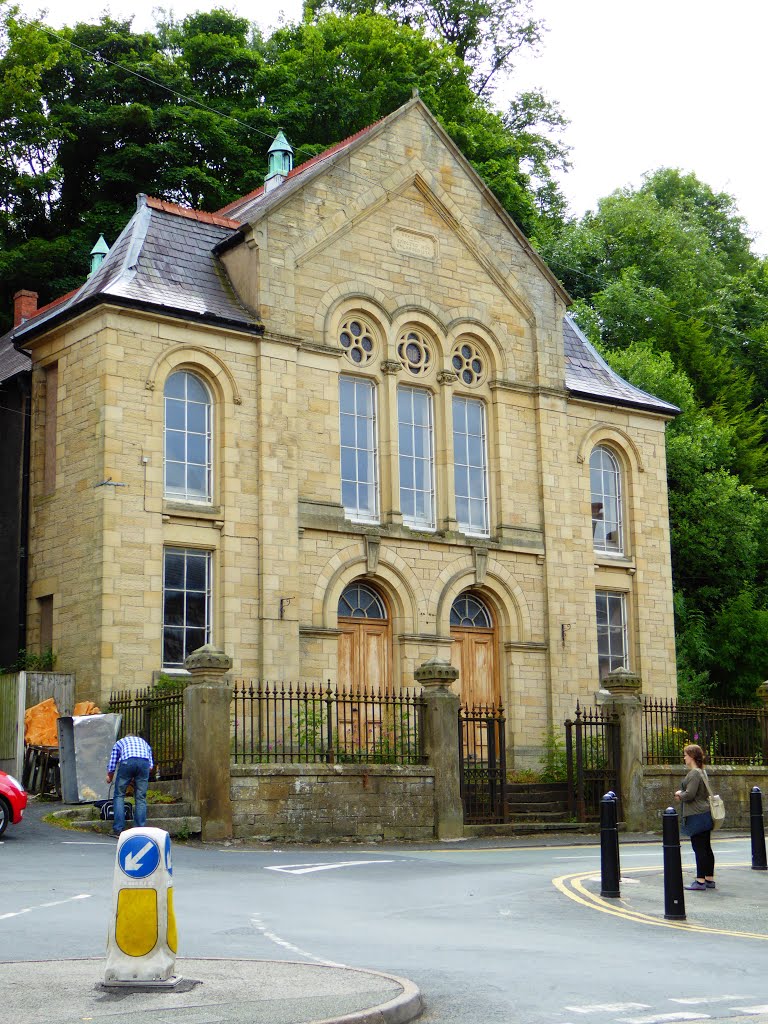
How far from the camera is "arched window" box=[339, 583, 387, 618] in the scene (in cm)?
2738

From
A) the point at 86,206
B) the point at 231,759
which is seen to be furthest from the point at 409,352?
the point at 86,206

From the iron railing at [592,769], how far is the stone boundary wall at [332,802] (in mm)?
3588

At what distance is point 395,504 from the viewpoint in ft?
92.3

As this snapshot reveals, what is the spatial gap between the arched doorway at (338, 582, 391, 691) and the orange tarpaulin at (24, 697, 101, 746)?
5.58 m

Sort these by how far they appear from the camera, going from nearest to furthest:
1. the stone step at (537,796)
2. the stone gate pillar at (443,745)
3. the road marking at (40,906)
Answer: the road marking at (40,906)
the stone gate pillar at (443,745)
the stone step at (537,796)

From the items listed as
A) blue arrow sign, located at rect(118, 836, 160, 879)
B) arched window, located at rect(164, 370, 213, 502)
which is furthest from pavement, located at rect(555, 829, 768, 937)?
arched window, located at rect(164, 370, 213, 502)

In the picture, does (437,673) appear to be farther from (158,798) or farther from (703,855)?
(703,855)

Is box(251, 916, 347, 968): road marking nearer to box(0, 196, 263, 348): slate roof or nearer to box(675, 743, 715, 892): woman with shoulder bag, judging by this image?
box(675, 743, 715, 892): woman with shoulder bag

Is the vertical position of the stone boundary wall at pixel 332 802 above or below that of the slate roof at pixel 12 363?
below

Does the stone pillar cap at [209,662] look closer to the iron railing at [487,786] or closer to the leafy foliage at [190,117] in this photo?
the iron railing at [487,786]

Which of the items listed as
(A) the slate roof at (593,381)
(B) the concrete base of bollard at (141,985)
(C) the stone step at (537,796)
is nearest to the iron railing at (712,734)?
(C) the stone step at (537,796)

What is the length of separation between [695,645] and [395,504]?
1289 centimetres

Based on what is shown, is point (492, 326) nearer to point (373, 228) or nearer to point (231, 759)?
point (373, 228)

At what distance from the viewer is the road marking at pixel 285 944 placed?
10.0 metres
